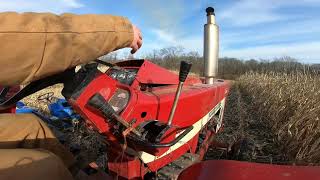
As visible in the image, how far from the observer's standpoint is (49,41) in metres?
1.68

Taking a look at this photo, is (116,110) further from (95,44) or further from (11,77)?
(11,77)

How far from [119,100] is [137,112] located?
12 cm

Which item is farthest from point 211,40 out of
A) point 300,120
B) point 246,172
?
point 300,120

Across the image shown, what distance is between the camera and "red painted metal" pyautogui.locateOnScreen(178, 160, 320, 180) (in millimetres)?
1350

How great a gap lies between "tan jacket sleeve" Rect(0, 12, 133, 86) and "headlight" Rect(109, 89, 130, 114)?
1.00 feet

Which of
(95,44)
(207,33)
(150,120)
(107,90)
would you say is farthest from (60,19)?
(207,33)

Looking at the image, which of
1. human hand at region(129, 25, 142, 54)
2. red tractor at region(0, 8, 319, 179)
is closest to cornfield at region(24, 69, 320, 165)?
red tractor at region(0, 8, 319, 179)

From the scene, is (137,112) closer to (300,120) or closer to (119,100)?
(119,100)

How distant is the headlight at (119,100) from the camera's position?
6.99 ft

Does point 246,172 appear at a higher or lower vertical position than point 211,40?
lower

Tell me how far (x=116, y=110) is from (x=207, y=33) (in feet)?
8.29

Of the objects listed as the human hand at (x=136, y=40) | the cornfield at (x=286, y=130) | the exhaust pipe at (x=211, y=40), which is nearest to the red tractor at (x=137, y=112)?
the human hand at (x=136, y=40)

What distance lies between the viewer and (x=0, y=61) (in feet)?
5.18

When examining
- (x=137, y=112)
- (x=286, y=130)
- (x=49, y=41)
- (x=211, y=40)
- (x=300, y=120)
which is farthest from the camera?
(x=286, y=130)
